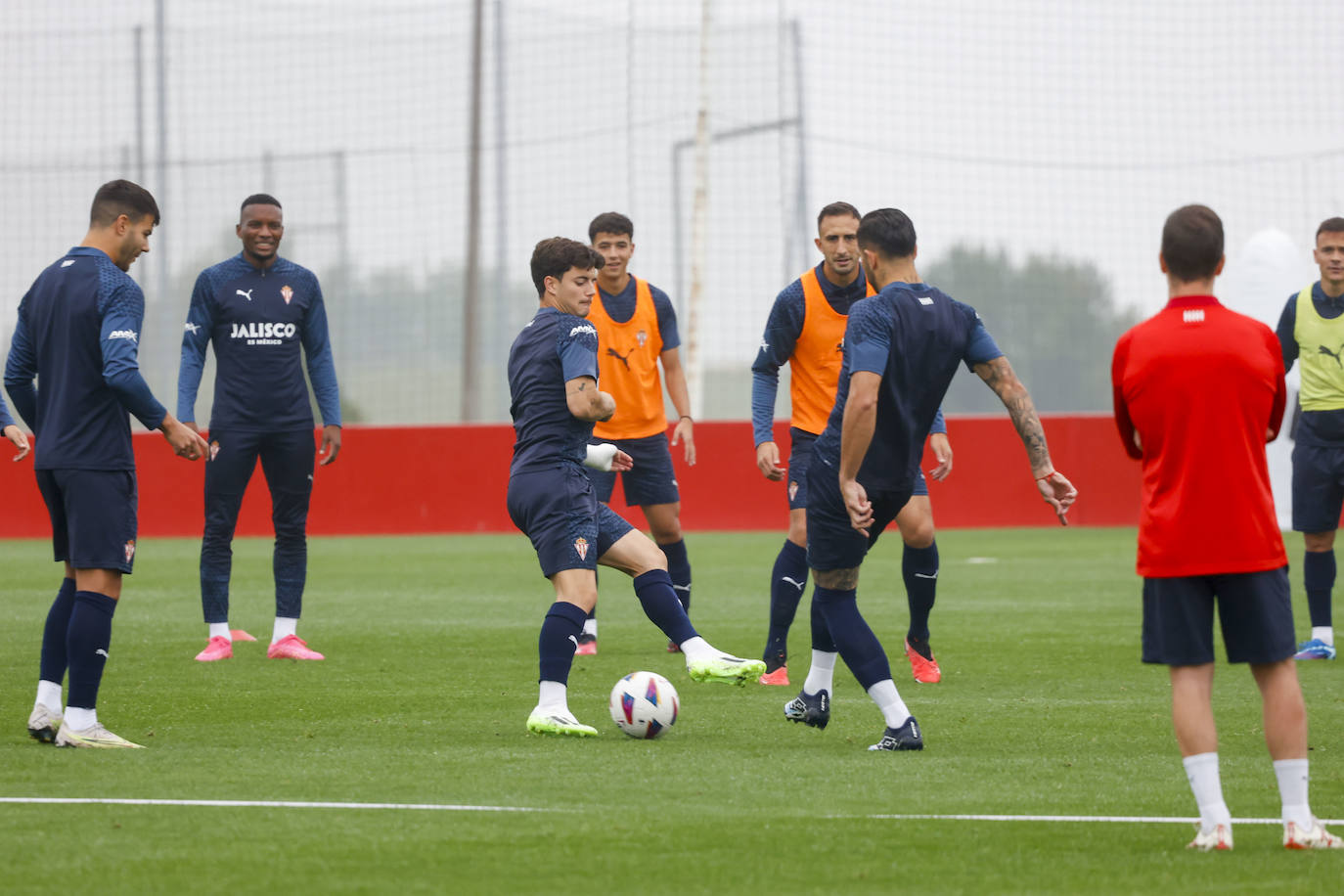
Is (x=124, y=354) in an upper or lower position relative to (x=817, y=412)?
upper

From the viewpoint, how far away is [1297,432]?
920 centimetres

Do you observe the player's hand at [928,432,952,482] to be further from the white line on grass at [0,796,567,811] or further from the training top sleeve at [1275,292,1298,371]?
the white line on grass at [0,796,567,811]

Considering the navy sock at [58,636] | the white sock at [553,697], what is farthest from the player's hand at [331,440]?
the white sock at [553,697]

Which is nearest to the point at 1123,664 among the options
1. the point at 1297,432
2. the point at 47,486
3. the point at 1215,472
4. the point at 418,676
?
the point at 1297,432

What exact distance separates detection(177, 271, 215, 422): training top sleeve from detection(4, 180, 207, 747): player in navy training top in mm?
2624

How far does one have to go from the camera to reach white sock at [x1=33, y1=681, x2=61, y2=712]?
6.21 meters

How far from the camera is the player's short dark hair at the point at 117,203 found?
6.31m

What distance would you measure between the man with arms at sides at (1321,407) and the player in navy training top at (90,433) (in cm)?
581

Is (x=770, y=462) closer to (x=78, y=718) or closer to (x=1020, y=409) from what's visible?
(x=1020, y=409)

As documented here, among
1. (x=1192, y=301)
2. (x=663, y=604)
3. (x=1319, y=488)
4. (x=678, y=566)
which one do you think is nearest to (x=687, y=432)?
(x=678, y=566)

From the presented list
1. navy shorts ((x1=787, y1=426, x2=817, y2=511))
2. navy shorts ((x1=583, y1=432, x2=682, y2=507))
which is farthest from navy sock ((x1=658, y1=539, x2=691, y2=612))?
navy shorts ((x1=787, y1=426, x2=817, y2=511))

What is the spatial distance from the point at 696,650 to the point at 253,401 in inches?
141

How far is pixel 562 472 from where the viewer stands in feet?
21.2

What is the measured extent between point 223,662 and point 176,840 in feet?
14.2
